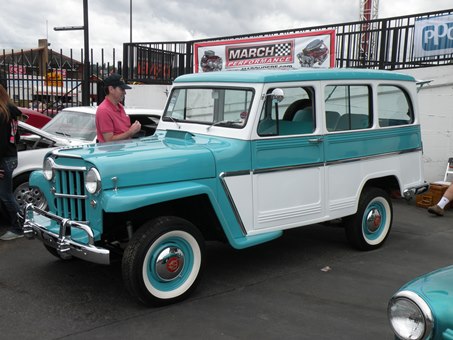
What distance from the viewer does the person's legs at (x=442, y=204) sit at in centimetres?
711

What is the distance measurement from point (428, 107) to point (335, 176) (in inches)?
172

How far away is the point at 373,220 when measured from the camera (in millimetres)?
5434

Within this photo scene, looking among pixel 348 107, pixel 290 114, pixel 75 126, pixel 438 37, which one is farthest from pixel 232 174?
pixel 438 37

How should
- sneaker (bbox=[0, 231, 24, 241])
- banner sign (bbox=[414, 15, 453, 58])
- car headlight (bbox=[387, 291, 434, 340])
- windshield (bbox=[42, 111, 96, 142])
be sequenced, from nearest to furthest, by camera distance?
car headlight (bbox=[387, 291, 434, 340]) < sneaker (bbox=[0, 231, 24, 241]) < windshield (bbox=[42, 111, 96, 142]) < banner sign (bbox=[414, 15, 453, 58])

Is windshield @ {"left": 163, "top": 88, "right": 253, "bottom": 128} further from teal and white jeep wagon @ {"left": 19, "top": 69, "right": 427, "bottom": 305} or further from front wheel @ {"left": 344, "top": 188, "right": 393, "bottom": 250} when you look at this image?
front wheel @ {"left": 344, "top": 188, "right": 393, "bottom": 250}

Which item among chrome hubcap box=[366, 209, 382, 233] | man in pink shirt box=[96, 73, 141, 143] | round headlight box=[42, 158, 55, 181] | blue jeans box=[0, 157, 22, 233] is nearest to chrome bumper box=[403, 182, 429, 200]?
chrome hubcap box=[366, 209, 382, 233]

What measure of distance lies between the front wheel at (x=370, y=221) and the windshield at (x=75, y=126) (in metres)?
3.67

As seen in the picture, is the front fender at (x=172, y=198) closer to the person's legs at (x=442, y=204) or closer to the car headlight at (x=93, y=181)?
the car headlight at (x=93, y=181)

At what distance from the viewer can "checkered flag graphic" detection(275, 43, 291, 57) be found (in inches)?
385

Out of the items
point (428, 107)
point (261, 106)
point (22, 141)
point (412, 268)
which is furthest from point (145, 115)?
point (428, 107)

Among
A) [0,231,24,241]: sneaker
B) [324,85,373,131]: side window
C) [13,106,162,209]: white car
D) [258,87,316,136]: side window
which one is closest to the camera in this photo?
[258,87,316,136]: side window

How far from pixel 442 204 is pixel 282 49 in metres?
4.61

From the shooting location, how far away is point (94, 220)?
366 cm

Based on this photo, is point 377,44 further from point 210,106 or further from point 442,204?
point 210,106
